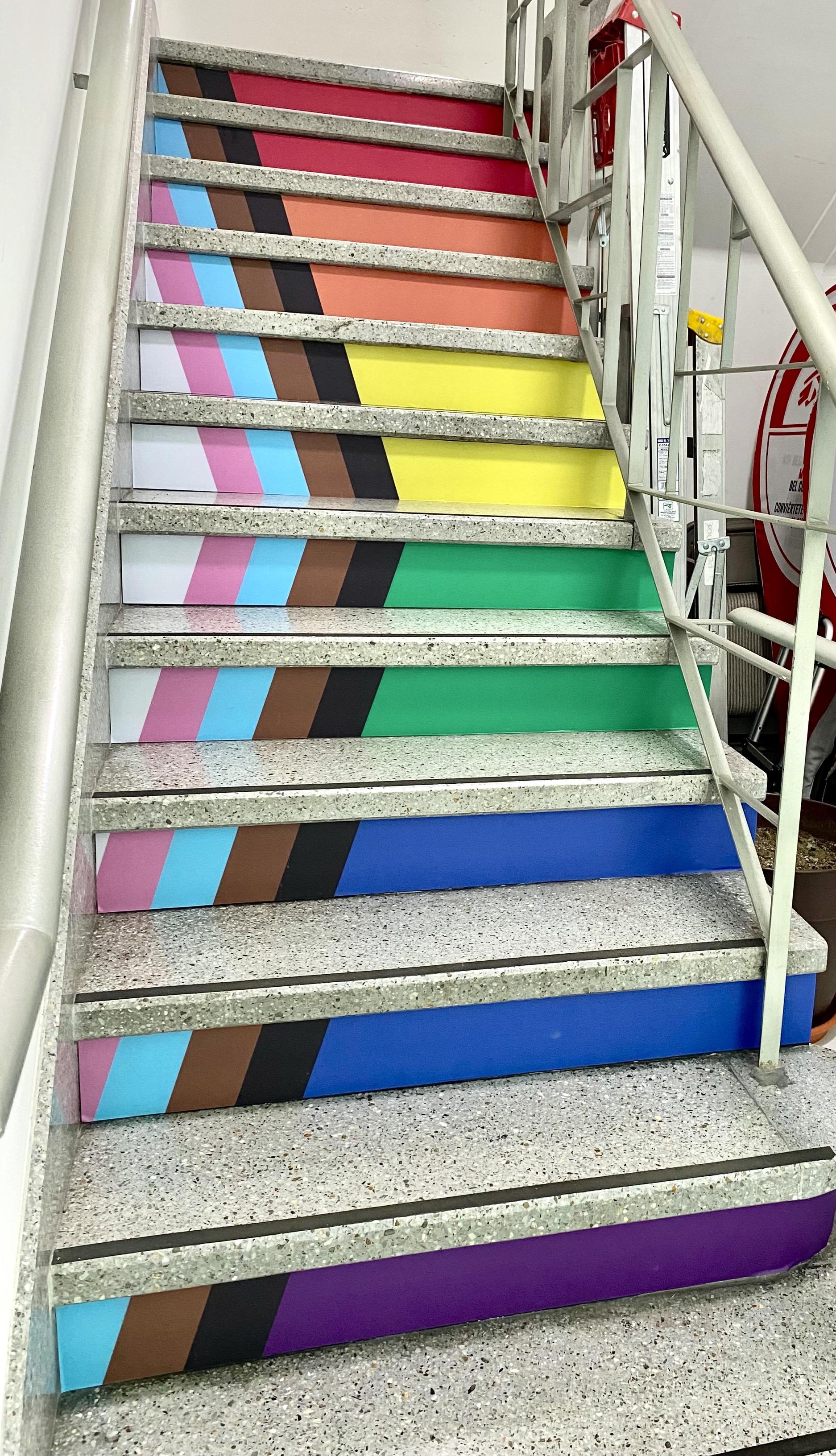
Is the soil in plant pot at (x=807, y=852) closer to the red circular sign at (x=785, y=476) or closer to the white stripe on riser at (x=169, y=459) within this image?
the red circular sign at (x=785, y=476)

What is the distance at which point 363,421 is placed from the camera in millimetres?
1931

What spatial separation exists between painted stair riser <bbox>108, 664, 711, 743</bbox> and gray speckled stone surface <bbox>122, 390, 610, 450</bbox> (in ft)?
1.90

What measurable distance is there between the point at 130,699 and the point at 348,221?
1388 millimetres

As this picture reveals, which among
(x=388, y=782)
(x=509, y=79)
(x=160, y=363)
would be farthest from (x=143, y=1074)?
(x=509, y=79)

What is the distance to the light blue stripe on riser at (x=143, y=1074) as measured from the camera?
1213 mm

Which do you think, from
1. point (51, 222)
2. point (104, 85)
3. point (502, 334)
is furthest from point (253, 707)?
point (502, 334)

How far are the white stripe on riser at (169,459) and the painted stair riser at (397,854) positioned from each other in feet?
2.70

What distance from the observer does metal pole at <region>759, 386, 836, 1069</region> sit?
1235 millimetres

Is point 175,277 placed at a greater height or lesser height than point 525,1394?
greater

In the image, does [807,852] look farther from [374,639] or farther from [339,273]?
[339,273]

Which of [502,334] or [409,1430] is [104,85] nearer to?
[502,334]

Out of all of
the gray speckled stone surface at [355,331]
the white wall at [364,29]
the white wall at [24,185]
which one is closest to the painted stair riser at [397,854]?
the white wall at [24,185]

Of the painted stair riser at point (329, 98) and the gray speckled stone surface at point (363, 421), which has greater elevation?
the painted stair riser at point (329, 98)

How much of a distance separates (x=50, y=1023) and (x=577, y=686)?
1.06 m
